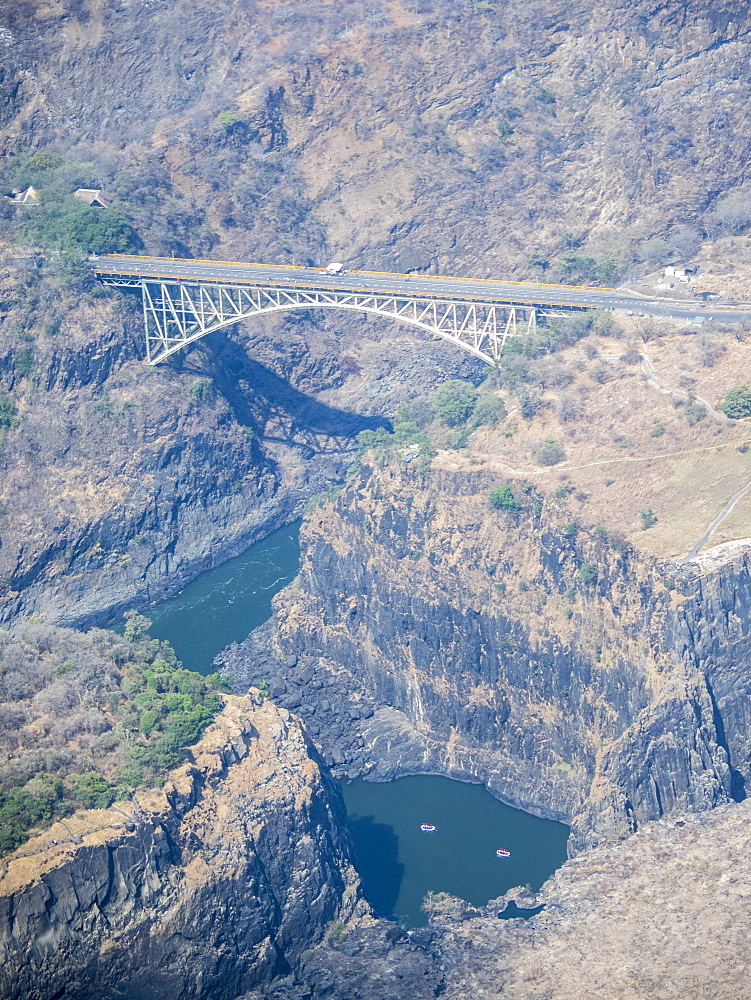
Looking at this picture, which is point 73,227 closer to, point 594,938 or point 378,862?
point 378,862

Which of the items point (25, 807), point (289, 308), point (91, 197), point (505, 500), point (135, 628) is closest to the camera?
point (25, 807)

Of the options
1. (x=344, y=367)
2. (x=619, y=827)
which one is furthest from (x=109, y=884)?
(x=344, y=367)

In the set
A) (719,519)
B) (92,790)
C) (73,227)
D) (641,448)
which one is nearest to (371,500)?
(641,448)

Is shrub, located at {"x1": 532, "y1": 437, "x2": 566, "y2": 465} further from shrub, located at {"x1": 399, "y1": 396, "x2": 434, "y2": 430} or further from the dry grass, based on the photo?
shrub, located at {"x1": 399, "y1": 396, "x2": 434, "y2": 430}

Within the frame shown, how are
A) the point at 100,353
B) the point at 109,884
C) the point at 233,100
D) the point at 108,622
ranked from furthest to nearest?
the point at 233,100
the point at 100,353
the point at 108,622
the point at 109,884

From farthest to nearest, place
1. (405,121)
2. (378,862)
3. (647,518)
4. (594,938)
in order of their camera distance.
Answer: (405,121) < (647,518) < (378,862) < (594,938)

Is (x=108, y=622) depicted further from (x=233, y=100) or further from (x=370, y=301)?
(x=233, y=100)

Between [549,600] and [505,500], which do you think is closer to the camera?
[549,600]
